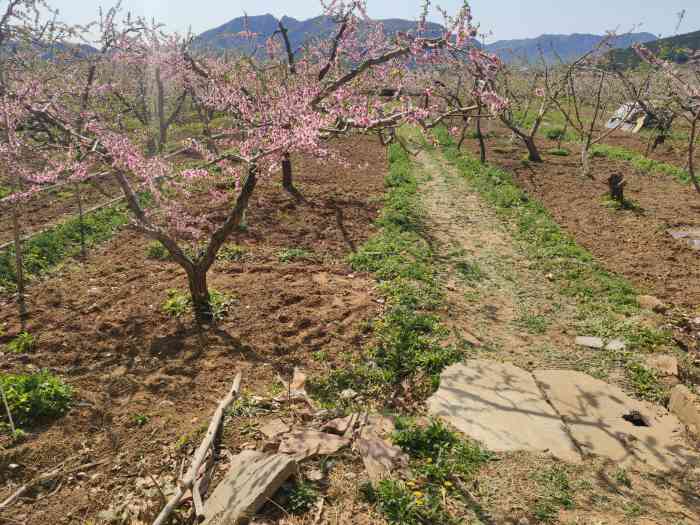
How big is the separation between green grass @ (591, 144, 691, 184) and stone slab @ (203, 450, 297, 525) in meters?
14.0

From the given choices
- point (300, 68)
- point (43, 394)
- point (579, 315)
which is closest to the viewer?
point (43, 394)

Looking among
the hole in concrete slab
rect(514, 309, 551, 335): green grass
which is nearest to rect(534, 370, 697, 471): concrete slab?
the hole in concrete slab

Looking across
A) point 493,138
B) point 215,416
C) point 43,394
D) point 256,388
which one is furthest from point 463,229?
point 493,138

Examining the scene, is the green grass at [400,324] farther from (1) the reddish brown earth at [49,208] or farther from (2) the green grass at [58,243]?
(1) the reddish brown earth at [49,208]

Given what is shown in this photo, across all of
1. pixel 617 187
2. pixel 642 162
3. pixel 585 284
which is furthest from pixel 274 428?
pixel 642 162

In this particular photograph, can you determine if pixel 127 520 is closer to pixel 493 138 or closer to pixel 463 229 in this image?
pixel 463 229

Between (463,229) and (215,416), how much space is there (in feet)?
23.2

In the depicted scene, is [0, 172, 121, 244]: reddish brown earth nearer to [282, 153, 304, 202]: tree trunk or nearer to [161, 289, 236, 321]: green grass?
[161, 289, 236, 321]: green grass

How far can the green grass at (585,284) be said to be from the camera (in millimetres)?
5426

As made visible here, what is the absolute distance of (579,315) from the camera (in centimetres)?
636

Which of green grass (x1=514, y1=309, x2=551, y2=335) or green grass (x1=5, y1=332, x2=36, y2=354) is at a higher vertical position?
green grass (x1=5, y1=332, x2=36, y2=354)

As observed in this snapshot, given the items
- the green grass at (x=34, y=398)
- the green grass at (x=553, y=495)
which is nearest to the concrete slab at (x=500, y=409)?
the green grass at (x=553, y=495)

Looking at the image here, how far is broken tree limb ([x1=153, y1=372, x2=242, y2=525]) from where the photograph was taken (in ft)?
10.0

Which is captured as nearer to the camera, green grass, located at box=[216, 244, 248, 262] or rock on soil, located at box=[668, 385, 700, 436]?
rock on soil, located at box=[668, 385, 700, 436]
